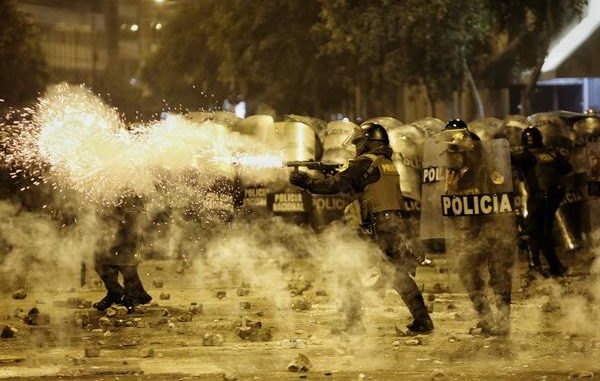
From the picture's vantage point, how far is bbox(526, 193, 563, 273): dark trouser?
1405cm

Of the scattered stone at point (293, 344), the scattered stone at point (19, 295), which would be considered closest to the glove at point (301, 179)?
the scattered stone at point (293, 344)

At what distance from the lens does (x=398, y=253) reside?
31.3 feet

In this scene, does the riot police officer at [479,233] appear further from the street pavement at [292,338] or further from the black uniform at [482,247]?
the street pavement at [292,338]

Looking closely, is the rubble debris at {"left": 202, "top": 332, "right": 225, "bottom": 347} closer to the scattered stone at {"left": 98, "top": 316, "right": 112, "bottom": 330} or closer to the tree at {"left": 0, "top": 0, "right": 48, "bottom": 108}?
the scattered stone at {"left": 98, "top": 316, "right": 112, "bottom": 330}

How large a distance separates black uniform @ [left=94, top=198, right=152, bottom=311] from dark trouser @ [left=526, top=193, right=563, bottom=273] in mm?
5011

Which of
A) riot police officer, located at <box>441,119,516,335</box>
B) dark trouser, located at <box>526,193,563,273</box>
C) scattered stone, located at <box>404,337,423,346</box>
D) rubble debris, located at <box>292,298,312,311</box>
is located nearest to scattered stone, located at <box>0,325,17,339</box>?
rubble debris, located at <box>292,298,312,311</box>

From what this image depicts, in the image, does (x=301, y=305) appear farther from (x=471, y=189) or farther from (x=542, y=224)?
(x=542, y=224)

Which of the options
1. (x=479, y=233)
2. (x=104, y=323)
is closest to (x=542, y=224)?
(x=479, y=233)

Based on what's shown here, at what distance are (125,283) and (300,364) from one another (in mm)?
4467

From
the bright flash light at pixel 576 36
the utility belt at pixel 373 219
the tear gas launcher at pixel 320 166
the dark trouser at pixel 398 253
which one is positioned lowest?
the dark trouser at pixel 398 253

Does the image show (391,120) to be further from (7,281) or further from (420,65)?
(7,281)

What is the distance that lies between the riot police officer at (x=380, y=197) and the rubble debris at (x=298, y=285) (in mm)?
3616

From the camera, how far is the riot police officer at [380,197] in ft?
31.1

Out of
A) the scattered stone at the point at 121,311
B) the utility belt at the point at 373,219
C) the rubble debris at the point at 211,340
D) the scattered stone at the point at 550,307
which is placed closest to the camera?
the rubble debris at the point at 211,340
